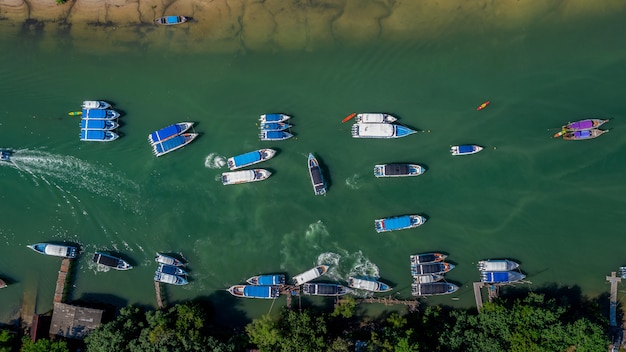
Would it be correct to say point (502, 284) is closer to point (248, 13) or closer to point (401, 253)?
point (401, 253)

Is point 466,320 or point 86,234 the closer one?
point 466,320

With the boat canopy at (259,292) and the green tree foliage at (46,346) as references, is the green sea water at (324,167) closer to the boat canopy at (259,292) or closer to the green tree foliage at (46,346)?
the boat canopy at (259,292)

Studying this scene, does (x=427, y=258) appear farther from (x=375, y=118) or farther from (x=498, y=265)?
A: (x=375, y=118)

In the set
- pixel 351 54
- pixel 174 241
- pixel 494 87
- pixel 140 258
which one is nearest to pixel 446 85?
pixel 494 87

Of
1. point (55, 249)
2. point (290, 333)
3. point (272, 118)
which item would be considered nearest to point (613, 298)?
point (290, 333)

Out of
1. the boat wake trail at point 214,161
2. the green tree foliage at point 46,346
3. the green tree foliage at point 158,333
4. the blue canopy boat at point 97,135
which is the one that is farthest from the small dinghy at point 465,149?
the green tree foliage at point 46,346

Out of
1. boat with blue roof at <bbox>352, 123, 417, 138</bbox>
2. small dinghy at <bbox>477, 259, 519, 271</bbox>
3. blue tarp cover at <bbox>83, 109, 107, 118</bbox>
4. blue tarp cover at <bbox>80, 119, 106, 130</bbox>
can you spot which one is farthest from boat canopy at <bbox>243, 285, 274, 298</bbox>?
blue tarp cover at <bbox>83, 109, 107, 118</bbox>
